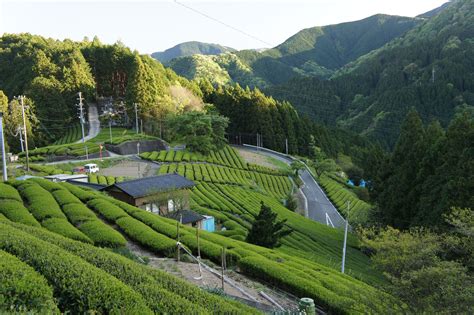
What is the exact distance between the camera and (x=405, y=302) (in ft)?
35.1

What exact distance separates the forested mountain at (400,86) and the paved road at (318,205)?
149ft

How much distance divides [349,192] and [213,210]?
29375 mm

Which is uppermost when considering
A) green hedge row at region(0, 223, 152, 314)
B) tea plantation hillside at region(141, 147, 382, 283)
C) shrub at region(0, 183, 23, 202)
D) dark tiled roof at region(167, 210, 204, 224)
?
green hedge row at region(0, 223, 152, 314)

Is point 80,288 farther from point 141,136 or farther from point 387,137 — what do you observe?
point 387,137

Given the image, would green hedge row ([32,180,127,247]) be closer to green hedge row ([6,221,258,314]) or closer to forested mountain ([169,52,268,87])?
green hedge row ([6,221,258,314])

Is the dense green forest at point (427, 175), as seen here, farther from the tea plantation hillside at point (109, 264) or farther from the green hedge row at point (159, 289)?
the green hedge row at point (159, 289)

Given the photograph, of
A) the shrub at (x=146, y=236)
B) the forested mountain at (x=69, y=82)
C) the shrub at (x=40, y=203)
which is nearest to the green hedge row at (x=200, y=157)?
the forested mountain at (x=69, y=82)

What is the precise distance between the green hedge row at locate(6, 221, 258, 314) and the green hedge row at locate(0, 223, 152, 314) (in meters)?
0.41

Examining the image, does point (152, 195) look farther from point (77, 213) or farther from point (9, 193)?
point (9, 193)

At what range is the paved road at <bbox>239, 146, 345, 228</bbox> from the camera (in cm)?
4125

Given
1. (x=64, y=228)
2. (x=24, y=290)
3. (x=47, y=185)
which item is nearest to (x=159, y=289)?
(x=24, y=290)

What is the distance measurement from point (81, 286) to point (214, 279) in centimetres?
610

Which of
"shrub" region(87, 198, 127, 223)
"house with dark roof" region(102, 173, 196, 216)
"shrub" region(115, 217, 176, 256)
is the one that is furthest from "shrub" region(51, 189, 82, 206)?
"house with dark roof" region(102, 173, 196, 216)

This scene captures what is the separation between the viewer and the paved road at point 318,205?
4125 cm
